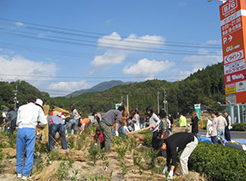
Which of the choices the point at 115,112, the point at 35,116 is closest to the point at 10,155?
the point at 35,116

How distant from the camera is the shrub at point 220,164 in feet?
18.1

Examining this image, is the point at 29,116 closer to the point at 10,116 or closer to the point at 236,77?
the point at 10,116

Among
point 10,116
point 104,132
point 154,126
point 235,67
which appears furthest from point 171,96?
point 104,132

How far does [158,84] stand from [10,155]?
12758 cm

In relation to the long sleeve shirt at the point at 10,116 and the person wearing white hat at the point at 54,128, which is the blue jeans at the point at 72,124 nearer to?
the long sleeve shirt at the point at 10,116

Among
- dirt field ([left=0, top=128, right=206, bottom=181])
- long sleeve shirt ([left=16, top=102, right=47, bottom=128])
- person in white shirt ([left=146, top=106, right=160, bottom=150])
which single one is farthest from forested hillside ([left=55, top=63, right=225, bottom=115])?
long sleeve shirt ([left=16, top=102, right=47, bottom=128])

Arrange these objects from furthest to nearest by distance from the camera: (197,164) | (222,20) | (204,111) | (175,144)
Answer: (204,111)
(222,20)
(197,164)
(175,144)

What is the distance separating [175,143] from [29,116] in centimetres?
330

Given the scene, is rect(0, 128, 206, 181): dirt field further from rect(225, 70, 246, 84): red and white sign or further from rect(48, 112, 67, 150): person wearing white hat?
rect(225, 70, 246, 84): red and white sign

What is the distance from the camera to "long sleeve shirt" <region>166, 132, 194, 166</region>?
5.44 meters

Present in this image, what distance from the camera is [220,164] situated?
584 cm

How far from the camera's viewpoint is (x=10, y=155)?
7516mm

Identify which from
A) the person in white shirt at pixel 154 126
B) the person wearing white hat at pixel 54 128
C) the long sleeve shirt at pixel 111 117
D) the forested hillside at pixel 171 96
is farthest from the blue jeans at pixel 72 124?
the forested hillside at pixel 171 96

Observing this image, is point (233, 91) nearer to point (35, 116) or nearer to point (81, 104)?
point (35, 116)
